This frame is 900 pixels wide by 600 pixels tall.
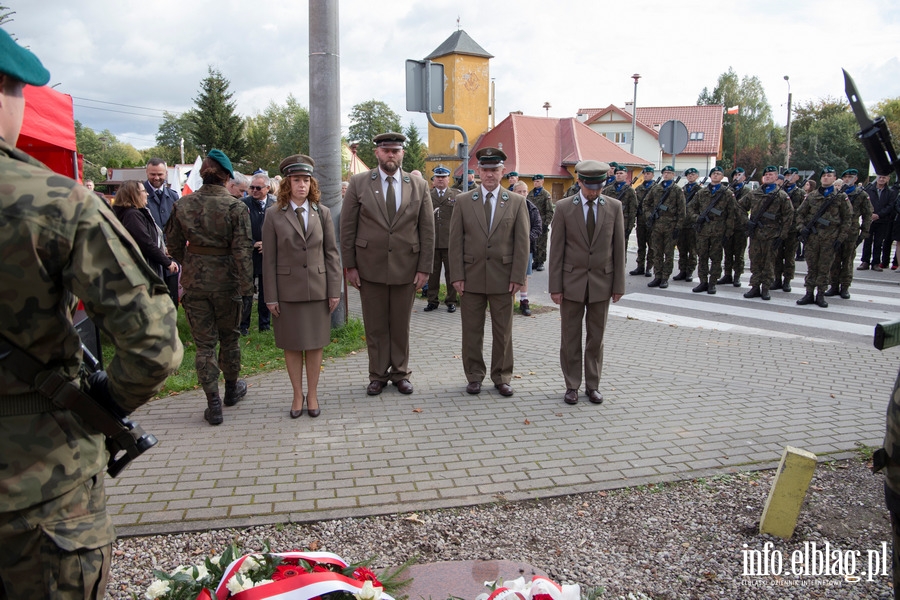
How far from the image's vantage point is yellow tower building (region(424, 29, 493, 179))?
2085 inches

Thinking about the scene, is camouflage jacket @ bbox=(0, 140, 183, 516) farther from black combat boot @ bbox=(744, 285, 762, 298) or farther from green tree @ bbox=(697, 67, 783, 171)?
green tree @ bbox=(697, 67, 783, 171)

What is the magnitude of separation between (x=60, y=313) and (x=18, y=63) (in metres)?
0.67

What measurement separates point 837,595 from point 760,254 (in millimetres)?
10044

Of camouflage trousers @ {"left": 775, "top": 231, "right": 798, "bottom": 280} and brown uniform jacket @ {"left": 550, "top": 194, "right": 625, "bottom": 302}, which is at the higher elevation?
brown uniform jacket @ {"left": 550, "top": 194, "right": 625, "bottom": 302}

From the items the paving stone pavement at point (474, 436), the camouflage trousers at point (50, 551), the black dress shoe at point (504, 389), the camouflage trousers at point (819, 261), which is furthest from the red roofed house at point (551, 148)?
the camouflage trousers at point (50, 551)

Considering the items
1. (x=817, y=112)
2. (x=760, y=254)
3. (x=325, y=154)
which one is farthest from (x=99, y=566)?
(x=817, y=112)

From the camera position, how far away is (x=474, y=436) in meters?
5.15

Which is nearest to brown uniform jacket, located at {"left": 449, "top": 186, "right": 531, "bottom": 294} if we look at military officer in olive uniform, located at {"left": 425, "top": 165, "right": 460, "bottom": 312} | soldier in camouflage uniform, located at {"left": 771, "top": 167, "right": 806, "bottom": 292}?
military officer in olive uniform, located at {"left": 425, "top": 165, "right": 460, "bottom": 312}

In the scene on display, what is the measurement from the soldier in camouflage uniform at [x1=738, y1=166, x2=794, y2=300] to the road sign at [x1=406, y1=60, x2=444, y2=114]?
22.1ft

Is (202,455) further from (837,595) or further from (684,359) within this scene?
(684,359)

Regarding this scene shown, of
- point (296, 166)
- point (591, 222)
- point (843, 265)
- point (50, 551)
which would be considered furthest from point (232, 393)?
point (843, 265)

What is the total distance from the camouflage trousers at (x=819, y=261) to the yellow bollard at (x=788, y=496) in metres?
8.93

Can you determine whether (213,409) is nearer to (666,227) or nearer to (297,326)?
(297,326)

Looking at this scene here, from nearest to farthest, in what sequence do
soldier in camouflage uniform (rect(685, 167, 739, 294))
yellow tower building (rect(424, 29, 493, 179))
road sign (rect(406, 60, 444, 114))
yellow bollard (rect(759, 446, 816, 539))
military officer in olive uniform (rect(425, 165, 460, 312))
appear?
yellow bollard (rect(759, 446, 816, 539)) < road sign (rect(406, 60, 444, 114)) < military officer in olive uniform (rect(425, 165, 460, 312)) < soldier in camouflage uniform (rect(685, 167, 739, 294)) < yellow tower building (rect(424, 29, 493, 179))
